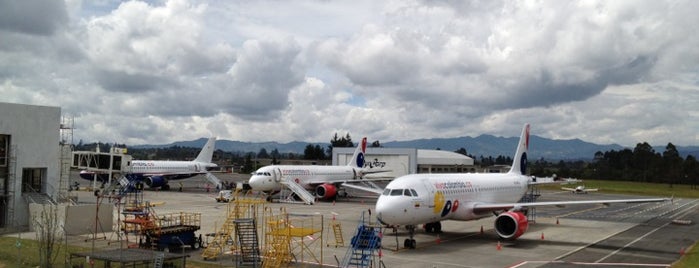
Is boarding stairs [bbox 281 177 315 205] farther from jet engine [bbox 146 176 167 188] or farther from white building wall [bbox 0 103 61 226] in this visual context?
white building wall [bbox 0 103 61 226]

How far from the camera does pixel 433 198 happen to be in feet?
98.2

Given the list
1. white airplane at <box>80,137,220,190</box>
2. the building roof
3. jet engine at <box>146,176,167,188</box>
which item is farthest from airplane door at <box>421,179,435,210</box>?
the building roof

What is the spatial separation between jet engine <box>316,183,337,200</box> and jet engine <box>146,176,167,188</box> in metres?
23.0

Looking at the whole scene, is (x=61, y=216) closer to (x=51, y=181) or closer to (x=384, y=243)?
(x=51, y=181)

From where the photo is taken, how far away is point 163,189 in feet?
251

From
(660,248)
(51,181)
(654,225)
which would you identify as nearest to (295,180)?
(51,181)

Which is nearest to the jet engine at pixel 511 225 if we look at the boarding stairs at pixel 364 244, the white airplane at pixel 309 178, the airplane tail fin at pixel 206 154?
the boarding stairs at pixel 364 244

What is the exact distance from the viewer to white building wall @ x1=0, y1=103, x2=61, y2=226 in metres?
33.7

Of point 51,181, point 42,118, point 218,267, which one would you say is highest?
point 42,118

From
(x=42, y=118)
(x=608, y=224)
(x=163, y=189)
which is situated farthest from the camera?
(x=163, y=189)

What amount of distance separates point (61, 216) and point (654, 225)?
133 feet

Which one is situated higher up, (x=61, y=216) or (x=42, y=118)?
(x=42, y=118)

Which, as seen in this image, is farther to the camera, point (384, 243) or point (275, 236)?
point (384, 243)

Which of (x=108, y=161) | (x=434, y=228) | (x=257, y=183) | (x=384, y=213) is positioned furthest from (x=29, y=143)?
(x=257, y=183)
